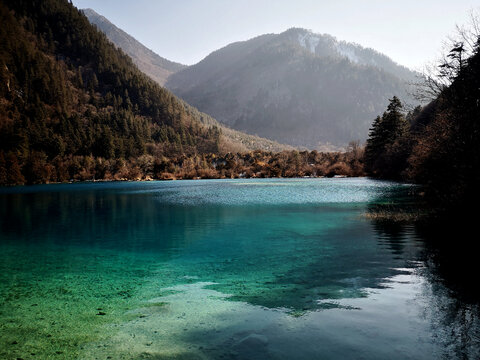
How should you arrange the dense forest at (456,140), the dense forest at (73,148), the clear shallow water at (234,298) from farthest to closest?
the dense forest at (73,148), the dense forest at (456,140), the clear shallow water at (234,298)

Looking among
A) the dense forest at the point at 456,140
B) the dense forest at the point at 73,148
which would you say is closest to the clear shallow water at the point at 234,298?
the dense forest at the point at 456,140

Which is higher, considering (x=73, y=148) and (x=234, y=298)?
(x=73, y=148)

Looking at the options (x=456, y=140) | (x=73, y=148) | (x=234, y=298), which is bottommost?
(x=234, y=298)

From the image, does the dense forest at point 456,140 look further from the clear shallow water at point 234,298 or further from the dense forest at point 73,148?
the dense forest at point 73,148

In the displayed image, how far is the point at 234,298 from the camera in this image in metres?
11.1

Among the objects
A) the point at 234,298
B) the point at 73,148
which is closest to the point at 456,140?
the point at 234,298

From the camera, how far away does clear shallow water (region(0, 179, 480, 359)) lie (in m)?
7.64

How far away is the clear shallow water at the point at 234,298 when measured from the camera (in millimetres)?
7637

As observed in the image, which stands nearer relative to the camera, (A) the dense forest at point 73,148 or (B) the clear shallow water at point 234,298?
(B) the clear shallow water at point 234,298

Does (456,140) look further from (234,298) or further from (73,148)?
(73,148)

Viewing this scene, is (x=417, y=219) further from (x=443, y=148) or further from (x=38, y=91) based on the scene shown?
(x=38, y=91)

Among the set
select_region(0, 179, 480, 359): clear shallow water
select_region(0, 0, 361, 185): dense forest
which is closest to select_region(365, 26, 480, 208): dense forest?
select_region(0, 179, 480, 359): clear shallow water

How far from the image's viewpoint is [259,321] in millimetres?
9023

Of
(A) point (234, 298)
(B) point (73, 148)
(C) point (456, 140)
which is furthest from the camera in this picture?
(B) point (73, 148)
